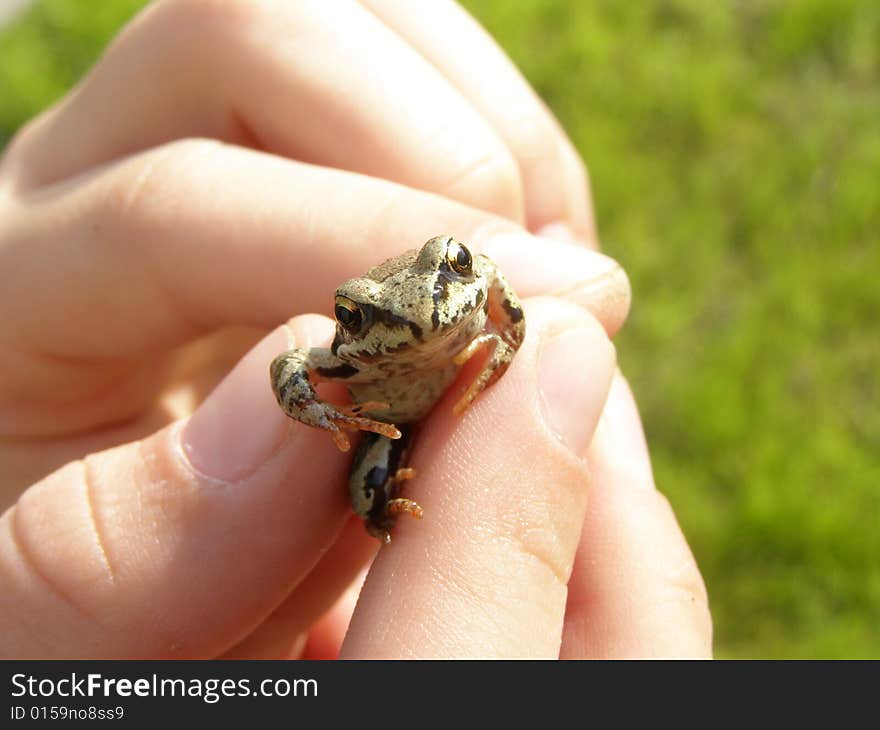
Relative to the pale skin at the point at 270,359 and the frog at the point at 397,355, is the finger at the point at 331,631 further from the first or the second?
the frog at the point at 397,355

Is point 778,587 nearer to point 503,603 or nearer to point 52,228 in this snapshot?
point 503,603

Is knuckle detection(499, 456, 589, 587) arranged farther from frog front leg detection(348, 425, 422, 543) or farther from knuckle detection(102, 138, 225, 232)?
knuckle detection(102, 138, 225, 232)

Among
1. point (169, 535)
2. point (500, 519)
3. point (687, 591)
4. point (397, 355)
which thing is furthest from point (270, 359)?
point (687, 591)

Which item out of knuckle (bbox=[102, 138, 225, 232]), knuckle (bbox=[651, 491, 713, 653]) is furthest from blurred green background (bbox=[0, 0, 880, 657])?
knuckle (bbox=[102, 138, 225, 232])

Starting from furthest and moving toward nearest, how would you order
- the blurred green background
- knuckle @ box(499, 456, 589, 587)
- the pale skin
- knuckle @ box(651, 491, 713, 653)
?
the blurred green background
knuckle @ box(651, 491, 713, 653)
the pale skin
knuckle @ box(499, 456, 589, 587)

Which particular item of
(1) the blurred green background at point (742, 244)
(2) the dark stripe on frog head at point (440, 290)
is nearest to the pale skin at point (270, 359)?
(2) the dark stripe on frog head at point (440, 290)
